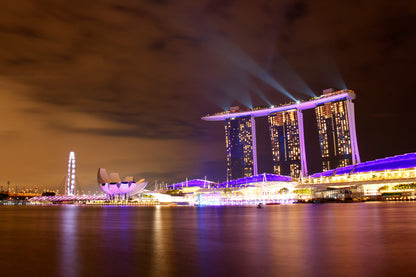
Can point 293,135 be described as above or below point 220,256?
above

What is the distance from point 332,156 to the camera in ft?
458

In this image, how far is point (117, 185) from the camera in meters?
151

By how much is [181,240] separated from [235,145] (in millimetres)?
170572

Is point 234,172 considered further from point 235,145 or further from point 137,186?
point 137,186

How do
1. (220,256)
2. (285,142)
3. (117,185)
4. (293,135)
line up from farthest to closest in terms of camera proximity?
(285,142)
(293,135)
(117,185)
(220,256)

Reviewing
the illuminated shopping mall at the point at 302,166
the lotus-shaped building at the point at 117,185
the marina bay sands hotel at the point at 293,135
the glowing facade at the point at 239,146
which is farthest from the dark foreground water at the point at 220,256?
the glowing facade at the point at 239,146

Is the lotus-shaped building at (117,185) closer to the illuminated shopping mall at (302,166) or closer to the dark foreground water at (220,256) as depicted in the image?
the illuminated shopping mall at (302,166)

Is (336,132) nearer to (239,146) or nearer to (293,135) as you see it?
(293,135)

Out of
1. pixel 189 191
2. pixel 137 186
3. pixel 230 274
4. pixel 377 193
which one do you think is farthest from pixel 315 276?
pixel 137 186

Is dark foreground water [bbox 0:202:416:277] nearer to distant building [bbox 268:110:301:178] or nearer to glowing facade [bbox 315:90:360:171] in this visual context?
glowing facade [bbox 315:90:360:171]

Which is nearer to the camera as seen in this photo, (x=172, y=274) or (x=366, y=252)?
(x=172, y=274)

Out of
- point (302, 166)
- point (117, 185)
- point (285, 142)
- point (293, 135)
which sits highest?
point (293, 135)

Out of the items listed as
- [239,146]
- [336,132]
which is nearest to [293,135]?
[239,146]

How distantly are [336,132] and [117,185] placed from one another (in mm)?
89632
